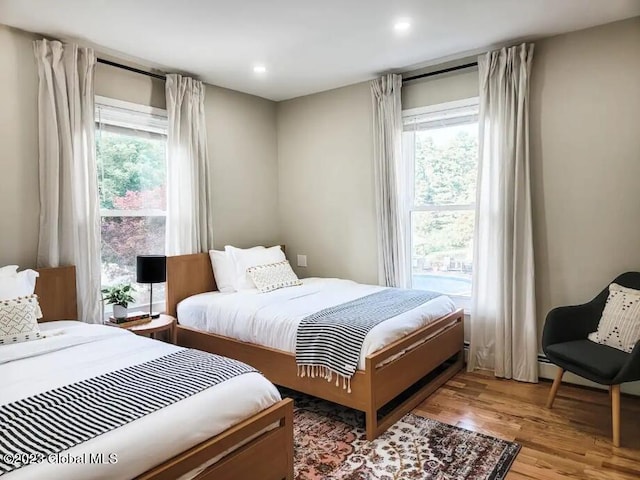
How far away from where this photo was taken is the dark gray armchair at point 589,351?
2.39 metres

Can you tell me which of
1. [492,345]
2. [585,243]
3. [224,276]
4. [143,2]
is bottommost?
[492,345]

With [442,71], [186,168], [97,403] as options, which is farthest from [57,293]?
[442,71]

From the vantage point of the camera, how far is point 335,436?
8.52 feet

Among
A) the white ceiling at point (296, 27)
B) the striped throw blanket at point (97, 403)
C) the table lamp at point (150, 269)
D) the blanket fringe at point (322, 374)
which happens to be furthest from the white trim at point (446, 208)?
the striped throw blanket at point (97, 403)

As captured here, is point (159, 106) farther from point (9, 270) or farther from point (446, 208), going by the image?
point (446, 208)

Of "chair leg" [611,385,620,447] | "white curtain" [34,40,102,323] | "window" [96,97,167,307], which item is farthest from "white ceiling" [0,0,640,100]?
"chair leg" [611,385,620,447]

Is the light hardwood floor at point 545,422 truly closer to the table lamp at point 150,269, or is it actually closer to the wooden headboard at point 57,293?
the table lamp at point 150,269

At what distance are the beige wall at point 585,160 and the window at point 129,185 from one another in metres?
3.11

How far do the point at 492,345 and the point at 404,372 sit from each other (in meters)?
1.11

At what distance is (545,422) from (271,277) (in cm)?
A: 234

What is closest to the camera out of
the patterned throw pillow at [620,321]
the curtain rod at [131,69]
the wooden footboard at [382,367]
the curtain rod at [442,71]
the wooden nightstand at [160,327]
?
the wooden footboard at [382,367]

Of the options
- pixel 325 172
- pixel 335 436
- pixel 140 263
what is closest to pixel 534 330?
pixel 335 436

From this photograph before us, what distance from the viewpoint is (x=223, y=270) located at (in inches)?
155

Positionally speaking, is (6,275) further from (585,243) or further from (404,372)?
(585,243)
